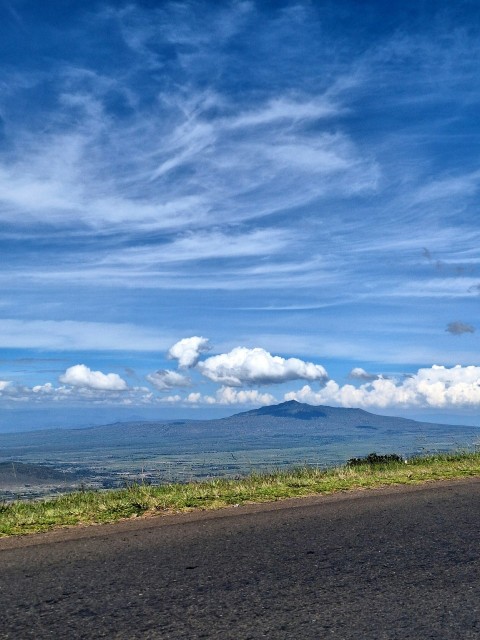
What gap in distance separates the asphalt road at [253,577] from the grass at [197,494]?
2.40ft

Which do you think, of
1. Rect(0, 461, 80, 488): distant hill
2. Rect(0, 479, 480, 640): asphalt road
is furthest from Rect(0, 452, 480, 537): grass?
Rect(0, 461, 80, 488): distant hill

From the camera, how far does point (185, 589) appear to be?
6.34 metres

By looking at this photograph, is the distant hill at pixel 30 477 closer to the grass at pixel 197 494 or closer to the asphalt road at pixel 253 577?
the grass at pixel 197 494

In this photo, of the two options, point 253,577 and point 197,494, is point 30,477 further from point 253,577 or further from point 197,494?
point 253,577

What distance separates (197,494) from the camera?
1210cm

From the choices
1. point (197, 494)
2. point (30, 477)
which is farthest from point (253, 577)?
point (30, 477)

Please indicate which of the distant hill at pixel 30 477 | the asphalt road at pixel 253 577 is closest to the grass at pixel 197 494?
the asphalt road at pixel 253 577

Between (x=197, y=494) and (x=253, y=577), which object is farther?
Result: (x=197, y=494)

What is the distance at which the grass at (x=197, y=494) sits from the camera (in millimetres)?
10031

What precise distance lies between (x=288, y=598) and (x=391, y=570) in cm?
147

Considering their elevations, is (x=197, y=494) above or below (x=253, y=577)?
above

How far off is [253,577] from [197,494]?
553 centimetres

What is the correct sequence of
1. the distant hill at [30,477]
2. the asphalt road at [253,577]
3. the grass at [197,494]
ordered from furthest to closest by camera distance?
the distant hill at [30,477] < the grass at [197,494] < the asphalt road at [253,577]

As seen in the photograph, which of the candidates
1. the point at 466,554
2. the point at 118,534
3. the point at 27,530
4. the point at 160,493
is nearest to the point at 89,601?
the point at 118,534
